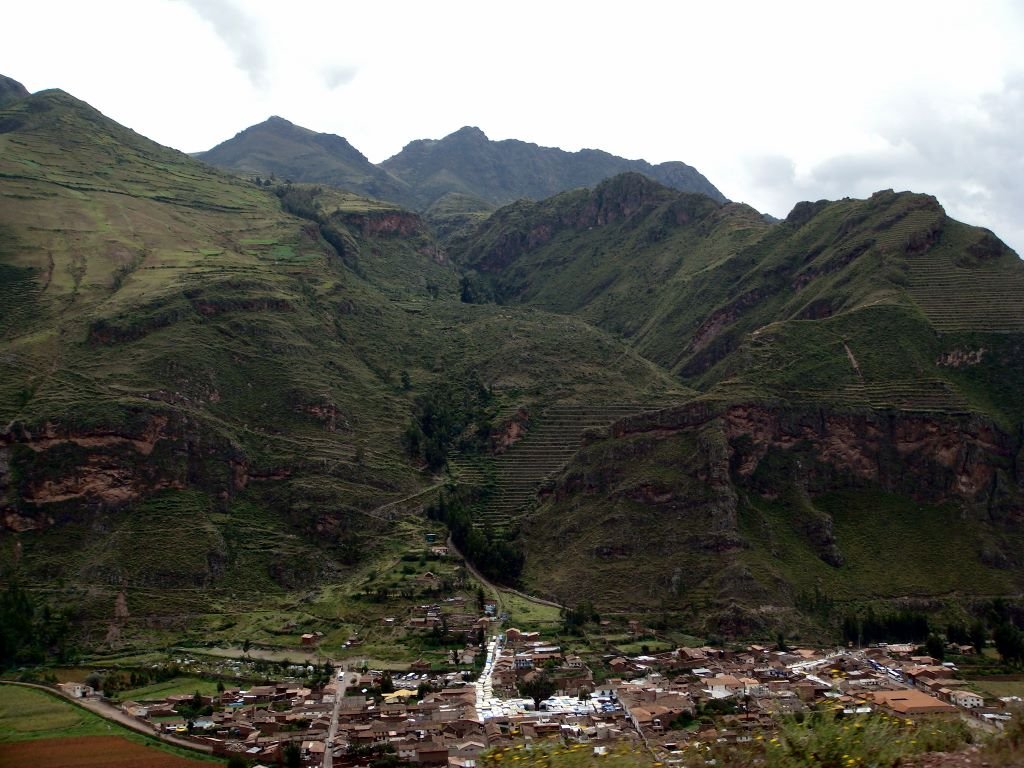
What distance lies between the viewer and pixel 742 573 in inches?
2950

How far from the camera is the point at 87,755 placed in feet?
152

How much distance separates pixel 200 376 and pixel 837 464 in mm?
60044

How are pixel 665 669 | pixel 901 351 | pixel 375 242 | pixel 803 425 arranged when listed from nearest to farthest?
1. pixel 665 669
2. pixel 803 425
3. pixel 901 351
4. pixel 375 242

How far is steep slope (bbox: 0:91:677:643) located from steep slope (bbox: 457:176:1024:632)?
20202 millimetres

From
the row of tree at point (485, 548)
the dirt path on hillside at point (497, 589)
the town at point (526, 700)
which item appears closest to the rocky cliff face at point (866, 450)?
the row of tree at point (485, 548)

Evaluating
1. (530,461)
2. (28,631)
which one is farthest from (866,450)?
(28,631)

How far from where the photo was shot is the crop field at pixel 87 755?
148ft

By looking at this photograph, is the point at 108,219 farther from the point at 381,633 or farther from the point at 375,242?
the point at 381,633

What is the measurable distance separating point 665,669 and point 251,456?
4570cm

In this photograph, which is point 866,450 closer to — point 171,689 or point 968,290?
point 968,290

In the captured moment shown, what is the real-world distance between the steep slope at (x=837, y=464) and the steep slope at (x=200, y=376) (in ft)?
66.3

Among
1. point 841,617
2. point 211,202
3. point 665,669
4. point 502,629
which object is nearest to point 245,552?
point 502,629

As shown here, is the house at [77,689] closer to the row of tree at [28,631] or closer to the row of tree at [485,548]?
the row of tree at [28,631]

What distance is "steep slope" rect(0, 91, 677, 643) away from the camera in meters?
79.4
